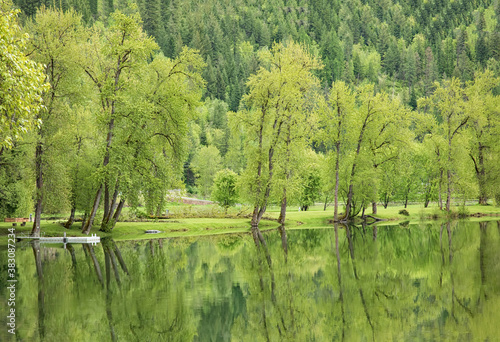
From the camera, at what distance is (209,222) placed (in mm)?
51844

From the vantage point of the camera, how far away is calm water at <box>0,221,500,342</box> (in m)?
14.3

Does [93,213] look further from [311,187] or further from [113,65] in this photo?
[311,187]

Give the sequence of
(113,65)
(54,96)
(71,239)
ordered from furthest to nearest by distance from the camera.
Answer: (113,65), (71,239), (54,96)

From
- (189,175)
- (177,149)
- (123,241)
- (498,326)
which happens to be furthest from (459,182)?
(189,175)

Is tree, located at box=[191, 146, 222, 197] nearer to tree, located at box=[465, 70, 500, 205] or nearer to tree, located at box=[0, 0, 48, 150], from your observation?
tree, located at box=[465, 70, 500, 205]

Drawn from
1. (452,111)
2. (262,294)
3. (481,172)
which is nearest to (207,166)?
(452,111)

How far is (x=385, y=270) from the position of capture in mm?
23891

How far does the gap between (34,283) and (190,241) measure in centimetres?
1792

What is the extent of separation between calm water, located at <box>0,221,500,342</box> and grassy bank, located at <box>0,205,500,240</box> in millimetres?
A: 9964

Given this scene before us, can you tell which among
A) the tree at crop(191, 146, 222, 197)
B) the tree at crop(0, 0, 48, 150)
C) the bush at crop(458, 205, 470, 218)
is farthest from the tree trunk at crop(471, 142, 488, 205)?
the tree at crop(0, 0, 48, 150)

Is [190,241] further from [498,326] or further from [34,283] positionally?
[498,326]

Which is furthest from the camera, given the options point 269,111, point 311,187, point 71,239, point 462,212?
point 311,187

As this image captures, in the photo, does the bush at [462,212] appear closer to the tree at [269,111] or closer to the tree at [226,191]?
the tree at [269,111]

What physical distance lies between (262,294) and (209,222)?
32.9m
